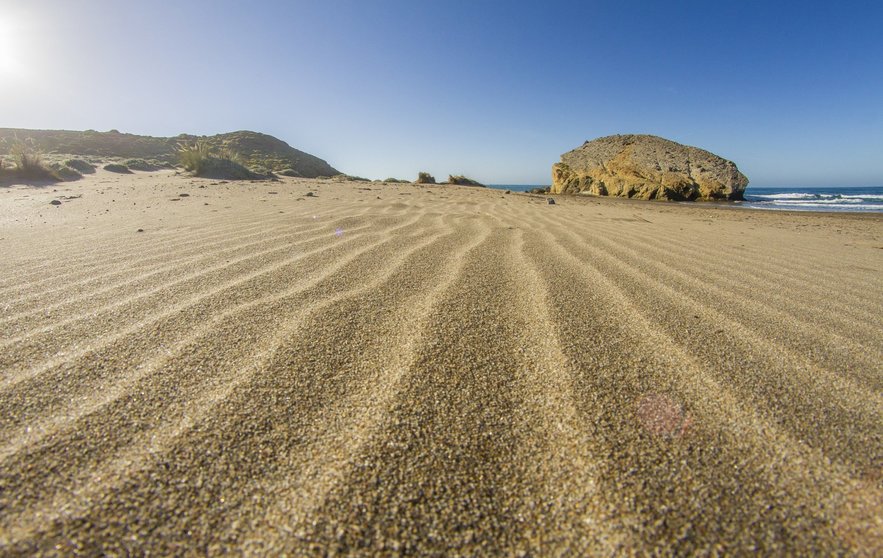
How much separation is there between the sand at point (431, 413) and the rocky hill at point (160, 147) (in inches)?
541

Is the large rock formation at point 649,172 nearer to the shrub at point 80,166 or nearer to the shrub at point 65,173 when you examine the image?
the shrub at point 65,173

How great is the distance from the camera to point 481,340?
116 centimetres

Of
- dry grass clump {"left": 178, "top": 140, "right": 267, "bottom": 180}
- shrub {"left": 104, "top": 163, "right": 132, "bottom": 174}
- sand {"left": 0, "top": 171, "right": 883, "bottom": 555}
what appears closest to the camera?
sand {"left": 0, "top": 171, "right": 883, "bottom": 555}

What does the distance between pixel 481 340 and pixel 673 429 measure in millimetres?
529

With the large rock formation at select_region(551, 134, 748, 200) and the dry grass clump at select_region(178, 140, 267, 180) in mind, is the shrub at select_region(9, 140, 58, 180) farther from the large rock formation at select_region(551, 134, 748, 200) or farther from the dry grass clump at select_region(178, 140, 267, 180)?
the large rock formation at select_region(551, 134, 748, 200)

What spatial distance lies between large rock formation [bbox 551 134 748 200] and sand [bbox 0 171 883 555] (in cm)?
1131

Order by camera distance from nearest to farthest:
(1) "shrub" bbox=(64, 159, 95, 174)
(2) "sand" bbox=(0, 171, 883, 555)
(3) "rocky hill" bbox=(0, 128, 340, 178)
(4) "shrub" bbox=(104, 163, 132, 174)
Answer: (2) "sand" bbox=(0, 171, 883, 555), (1) "shrub" bbox=(64, 159, 95, 174), (4) "shrub" bbox=(104, 163, 132, 174), (3) "rocky hill" bbox=(0, 128, 340, 178)

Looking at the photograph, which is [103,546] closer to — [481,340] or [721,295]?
[481,340]

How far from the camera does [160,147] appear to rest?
17.5 meters

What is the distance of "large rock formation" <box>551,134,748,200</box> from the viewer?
11492 millimetres

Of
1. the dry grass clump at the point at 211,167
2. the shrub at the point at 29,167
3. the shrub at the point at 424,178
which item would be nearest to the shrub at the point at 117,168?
the dry grass clump at the point at 211,167

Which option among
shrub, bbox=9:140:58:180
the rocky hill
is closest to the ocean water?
the rocky hill

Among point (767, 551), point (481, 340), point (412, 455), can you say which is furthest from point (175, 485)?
point (767, 551)

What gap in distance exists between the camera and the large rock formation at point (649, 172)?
37.7ft
